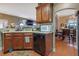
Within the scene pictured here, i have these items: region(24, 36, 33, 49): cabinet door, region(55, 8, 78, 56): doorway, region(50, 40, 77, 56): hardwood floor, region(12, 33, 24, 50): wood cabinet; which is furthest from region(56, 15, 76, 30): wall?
region(12, 33, 24, 50): wood cabinet

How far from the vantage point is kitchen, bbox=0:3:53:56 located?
8.52 ft

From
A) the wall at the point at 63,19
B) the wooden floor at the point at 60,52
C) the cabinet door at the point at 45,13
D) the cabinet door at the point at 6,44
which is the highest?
the cabinet door at the point at 45,13

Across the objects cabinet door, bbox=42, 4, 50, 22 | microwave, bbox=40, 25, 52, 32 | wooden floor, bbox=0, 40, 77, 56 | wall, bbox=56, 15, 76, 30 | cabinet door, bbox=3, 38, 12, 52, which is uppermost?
cabinet door, bbox=42, 4, 50, 22

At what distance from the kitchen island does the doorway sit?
0.53 ft

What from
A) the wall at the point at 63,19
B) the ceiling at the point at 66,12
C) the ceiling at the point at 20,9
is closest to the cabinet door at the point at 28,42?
the ceiling at the point at 20,9

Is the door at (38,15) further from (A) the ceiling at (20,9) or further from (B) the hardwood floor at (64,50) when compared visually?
(B) the hardwood floor at (64,50)

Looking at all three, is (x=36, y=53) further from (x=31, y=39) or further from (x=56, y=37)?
(x=56, y=37)

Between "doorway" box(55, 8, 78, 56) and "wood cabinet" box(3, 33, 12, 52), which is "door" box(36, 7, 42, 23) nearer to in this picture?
"doorway" box(55, 8, 78, 56)

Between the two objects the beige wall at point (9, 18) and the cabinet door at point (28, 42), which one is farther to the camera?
the cabinet door at point (28, 42)

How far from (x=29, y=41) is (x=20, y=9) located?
0.60m

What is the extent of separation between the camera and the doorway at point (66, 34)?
2.59m

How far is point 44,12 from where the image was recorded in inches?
105

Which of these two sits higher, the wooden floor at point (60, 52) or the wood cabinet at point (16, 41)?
the wood cabinet at point (16, 41)

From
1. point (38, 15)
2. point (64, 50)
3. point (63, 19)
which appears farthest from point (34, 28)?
point (64, 50)
